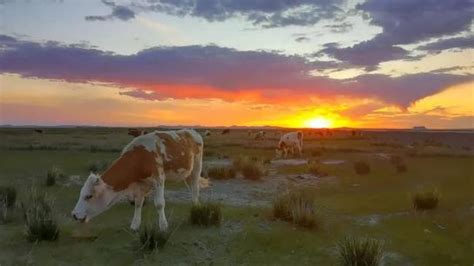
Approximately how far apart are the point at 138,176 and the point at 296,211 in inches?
170

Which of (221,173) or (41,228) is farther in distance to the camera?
(221,173)

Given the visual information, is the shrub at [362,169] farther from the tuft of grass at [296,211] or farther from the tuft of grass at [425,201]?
the tuft of grass at [296,211]

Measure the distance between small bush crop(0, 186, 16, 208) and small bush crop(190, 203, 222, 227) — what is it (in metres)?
5.88

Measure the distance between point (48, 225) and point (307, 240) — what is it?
604cm

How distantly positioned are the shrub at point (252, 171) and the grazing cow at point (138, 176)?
10.2 metres

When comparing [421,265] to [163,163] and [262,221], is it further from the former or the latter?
[163,163]

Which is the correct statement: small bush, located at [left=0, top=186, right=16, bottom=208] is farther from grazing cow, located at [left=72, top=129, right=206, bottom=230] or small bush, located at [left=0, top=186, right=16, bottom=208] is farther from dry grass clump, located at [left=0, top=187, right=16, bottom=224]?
grazing cow, located at [left=72, top=129, right=206, bottom=230]

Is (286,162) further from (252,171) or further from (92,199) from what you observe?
(92,199)

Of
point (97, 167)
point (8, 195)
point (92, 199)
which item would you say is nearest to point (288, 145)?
point (97, 167)

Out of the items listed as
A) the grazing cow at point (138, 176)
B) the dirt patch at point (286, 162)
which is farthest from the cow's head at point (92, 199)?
the dirt patch at point (286, 162)

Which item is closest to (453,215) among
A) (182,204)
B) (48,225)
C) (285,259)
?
(285,259)

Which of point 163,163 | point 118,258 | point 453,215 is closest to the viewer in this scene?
point 118,258

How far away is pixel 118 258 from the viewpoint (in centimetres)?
1016

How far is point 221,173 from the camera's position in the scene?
23.3 metres
